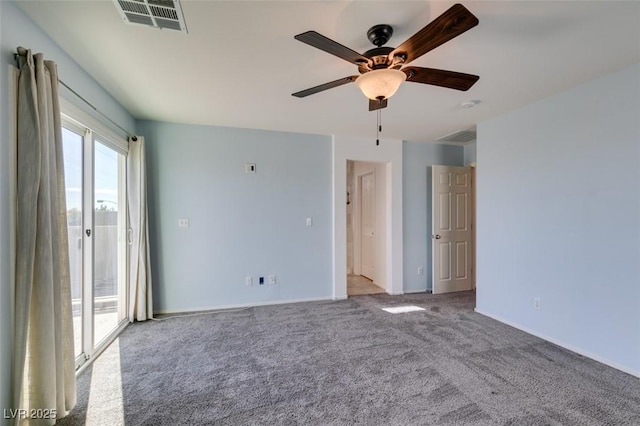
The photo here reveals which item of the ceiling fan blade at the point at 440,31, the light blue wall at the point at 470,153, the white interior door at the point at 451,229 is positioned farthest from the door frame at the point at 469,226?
the ceiling fan blade at the point at 440,31

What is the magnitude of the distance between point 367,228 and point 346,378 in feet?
11.9

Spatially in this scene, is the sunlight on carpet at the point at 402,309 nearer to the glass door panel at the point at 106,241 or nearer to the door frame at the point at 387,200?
the door frame at the point at 387,200

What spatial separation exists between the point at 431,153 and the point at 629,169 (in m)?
2.61

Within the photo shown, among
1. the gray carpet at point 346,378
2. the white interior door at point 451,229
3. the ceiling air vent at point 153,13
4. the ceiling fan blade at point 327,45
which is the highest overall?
the ceiling air vent at point 153,13

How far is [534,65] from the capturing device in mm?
2229

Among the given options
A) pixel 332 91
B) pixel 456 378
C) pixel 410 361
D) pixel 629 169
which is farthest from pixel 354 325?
pixel 629 169

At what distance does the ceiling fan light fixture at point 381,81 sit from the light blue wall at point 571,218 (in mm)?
2049

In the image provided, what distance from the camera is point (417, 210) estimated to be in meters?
4.68

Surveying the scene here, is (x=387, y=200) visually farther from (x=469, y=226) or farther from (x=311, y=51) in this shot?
(x=311, y=51)

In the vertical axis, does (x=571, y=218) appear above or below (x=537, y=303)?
above

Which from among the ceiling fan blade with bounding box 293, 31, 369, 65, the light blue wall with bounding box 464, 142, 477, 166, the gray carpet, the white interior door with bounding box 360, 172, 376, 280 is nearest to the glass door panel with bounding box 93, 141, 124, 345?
the gray carpet

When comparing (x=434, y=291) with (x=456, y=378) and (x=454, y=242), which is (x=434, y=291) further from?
(x=456, y=378)

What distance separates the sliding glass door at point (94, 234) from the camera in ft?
7.58

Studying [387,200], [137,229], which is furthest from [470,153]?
[137,229]
